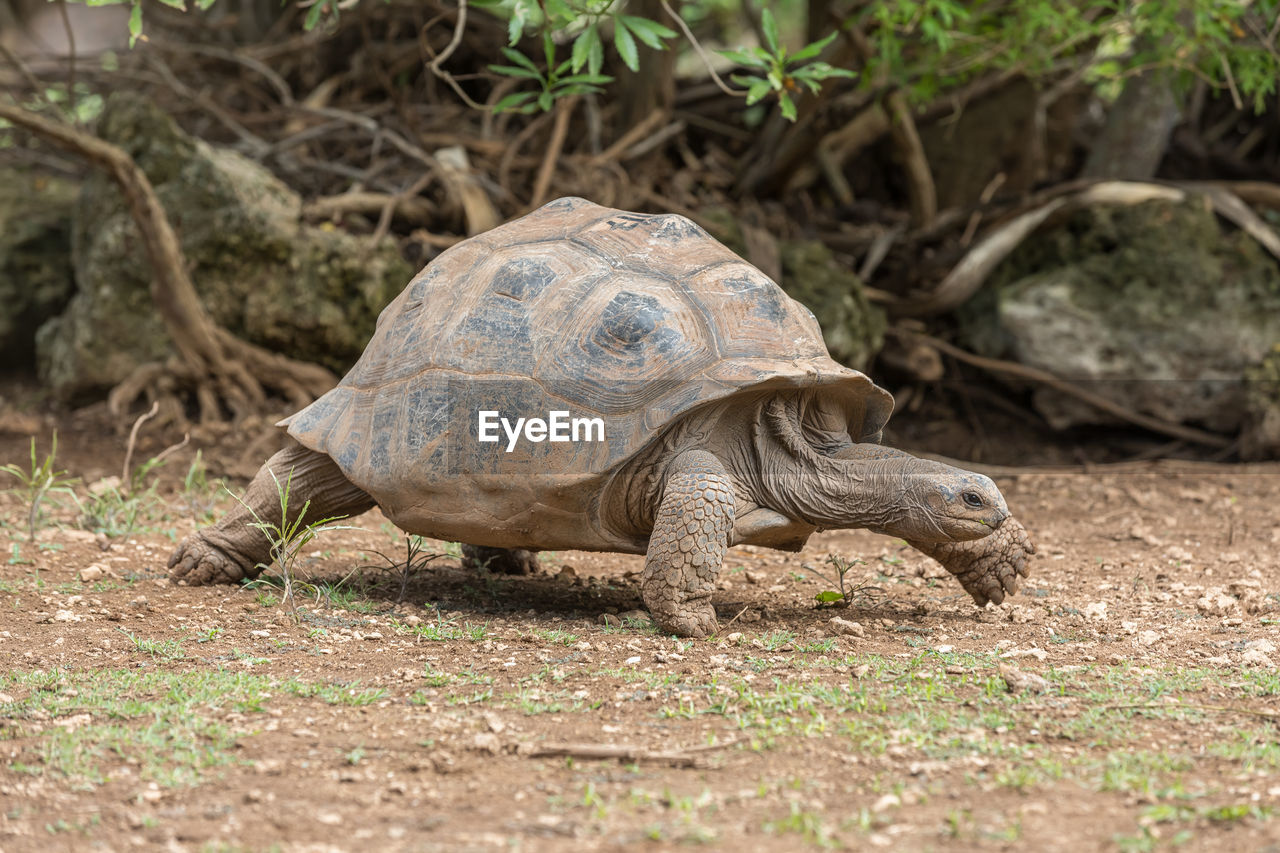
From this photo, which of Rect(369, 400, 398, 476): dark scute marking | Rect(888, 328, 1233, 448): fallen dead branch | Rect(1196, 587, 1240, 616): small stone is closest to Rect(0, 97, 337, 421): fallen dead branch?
Rect(369, 400, 398, 476): dark scute marking

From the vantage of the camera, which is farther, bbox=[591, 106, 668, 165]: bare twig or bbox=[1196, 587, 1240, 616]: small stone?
bbox=[591, 106, 668, 165]: bare twig

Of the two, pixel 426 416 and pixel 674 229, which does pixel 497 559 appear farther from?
pixel 674 229

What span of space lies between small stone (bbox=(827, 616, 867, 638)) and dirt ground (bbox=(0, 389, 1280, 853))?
1 cm

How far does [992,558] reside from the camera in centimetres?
412

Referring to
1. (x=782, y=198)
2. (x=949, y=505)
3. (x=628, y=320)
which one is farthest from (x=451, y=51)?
(x=782, y=198)

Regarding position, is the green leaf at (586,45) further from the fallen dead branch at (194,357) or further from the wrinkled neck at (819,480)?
the fallen dead branch at (194,357)

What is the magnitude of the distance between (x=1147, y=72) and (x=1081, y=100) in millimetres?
1767

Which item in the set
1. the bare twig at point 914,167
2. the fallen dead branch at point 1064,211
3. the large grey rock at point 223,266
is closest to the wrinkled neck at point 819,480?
the large grey rock at point 223,266

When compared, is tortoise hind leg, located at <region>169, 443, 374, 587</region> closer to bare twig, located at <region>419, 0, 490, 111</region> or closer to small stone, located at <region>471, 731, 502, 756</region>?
bare twig, located at <region>419, 0, 490, 111</region>

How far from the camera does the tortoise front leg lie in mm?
3629

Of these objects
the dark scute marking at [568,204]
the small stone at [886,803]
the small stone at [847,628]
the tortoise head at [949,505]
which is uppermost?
the dark scute marking at [568,204]

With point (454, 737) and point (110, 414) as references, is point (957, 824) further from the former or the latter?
point (110, 414)

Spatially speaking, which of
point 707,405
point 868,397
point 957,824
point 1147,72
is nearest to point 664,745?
point 957,824

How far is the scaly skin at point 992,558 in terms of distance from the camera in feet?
13.5
